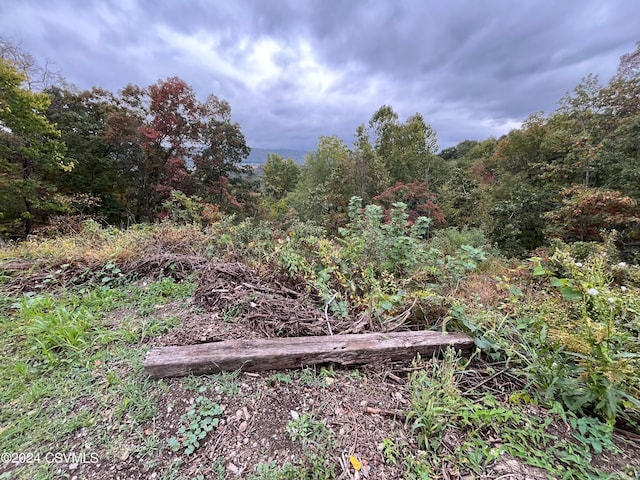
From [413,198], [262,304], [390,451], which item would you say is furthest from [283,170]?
[390,451]

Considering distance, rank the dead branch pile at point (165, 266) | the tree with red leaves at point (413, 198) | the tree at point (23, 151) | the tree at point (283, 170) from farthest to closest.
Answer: the tree at point (283, 170) → the tree with red leaves at point (413, 198) → the tree at point (23, 151) → the dead branch pile at point (165, 266)

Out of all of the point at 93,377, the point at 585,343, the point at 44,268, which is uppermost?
the point at 44,268

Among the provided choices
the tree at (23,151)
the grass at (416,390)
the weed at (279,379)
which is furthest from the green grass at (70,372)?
the tree at (23,151)

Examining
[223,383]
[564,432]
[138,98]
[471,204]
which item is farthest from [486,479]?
[471,204]

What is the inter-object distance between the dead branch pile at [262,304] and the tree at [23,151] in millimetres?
6640

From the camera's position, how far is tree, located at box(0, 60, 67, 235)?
4.91m

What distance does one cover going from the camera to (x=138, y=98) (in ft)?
26.7

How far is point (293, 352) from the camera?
1.35m

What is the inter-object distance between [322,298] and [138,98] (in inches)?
401

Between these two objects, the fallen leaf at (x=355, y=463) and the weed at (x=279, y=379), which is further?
the weed at (x=279, y=379)

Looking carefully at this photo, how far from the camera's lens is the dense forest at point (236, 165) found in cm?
548

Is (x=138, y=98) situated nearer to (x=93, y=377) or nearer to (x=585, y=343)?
(x=93, y=377)

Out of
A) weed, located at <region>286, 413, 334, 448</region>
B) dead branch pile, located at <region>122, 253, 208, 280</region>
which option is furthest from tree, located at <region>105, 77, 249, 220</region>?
weed, located at <region>286, 413, 334, 448</region>

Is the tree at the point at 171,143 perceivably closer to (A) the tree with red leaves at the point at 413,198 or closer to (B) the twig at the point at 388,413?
(A) the tree with red leaves at the point at 413,198
